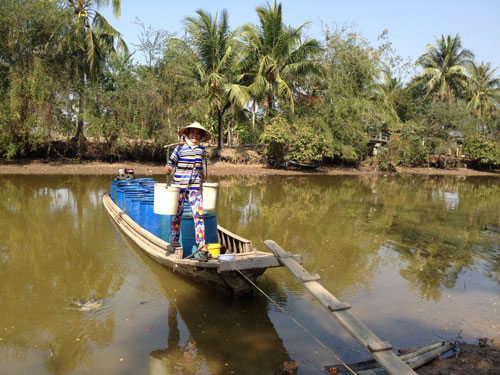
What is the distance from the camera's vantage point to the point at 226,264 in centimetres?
500

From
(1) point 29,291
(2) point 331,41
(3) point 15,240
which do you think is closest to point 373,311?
(1) point 29,291

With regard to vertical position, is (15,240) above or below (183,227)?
below

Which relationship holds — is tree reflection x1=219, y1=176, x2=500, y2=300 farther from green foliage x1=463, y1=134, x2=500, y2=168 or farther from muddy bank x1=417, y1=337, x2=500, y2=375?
green foliage x1=463, y1=134, x2=500, y2=168

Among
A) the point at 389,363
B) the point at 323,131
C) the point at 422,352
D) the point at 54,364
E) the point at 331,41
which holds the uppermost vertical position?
the point at 331,41

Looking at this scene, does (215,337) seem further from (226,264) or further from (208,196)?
(208,196)

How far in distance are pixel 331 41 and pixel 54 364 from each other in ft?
93.7

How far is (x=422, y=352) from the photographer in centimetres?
414

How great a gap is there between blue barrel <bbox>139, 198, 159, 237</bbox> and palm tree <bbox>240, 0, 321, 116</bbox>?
61.1 feet

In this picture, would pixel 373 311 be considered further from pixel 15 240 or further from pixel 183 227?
pixel 15 240

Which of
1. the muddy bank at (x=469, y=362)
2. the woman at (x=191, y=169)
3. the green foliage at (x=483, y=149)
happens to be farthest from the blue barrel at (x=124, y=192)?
the green foliage at (x=483, y=149)

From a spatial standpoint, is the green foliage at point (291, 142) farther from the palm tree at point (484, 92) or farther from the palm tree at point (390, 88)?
the palm tree at point (484, 92)

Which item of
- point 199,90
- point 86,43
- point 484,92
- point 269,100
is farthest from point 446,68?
point 86,43

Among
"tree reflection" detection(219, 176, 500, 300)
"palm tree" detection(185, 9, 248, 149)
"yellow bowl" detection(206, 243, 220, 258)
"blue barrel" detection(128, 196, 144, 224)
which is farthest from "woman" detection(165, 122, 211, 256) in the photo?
"palm tree" detection(185, 9, 248, 149)

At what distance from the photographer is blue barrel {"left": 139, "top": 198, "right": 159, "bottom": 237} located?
25.3ft
